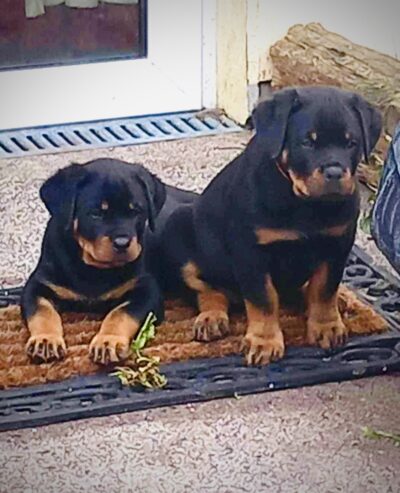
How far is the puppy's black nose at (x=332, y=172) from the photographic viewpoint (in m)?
2.54

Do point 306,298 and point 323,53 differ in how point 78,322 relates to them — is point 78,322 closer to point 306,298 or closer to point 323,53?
point 306,298

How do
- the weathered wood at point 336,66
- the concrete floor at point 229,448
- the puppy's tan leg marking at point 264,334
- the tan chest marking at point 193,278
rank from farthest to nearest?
the weathered wood at point 336,66 → the tan chest marking at point 193,278 → the puppy's tan leg marking at point 264,334 → the concrete floor at point 229,448

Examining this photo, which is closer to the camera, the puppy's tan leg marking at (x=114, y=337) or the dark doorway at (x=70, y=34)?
the puppy's tan leg marking at (x=114, y=337)

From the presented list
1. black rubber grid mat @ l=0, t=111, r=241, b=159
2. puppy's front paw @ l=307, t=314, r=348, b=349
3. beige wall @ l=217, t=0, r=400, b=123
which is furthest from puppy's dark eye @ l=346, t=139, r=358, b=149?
beige wall @ l=217, t=0, r=400, b=123

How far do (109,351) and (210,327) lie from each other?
23 centimetres

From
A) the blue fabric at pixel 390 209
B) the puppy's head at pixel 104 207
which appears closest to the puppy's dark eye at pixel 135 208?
the puppy's head at pixel 104 207

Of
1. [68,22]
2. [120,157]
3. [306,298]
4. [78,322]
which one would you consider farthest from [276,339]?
Result: [68,22]

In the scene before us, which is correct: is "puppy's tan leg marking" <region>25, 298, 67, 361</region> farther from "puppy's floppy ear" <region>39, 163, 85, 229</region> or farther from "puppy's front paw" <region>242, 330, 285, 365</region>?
"puppy's front paw" <region>242, 330, 285, 365</region>

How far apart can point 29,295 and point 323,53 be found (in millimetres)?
1405

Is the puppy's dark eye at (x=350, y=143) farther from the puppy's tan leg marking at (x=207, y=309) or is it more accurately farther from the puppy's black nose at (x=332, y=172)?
the puppy's tan leg marking at (x=207, y=309)

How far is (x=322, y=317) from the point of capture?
2762 millimetres

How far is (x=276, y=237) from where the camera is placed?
265 centimetres

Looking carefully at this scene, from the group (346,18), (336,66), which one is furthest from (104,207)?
(346,18)

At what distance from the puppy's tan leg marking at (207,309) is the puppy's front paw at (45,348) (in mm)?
279
